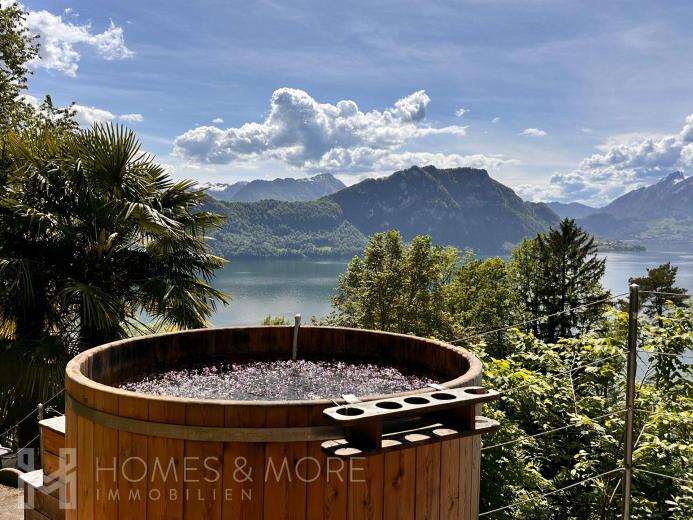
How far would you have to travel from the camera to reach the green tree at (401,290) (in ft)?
59.3

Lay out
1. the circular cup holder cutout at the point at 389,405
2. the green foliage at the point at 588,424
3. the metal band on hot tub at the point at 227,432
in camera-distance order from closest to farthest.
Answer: the metal band on hot tub at the point at 227,432 → the circular cup holder cutout at the point at 389,405 → the green foliage at the point at 588,424

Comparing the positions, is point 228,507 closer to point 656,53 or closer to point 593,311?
point 656,53

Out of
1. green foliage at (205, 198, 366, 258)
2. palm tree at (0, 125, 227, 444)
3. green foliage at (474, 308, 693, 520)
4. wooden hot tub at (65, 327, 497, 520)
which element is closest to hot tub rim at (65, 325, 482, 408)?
wooden hot tub at (65, 327, 497, 520)

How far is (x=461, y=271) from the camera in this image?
77.5 feet

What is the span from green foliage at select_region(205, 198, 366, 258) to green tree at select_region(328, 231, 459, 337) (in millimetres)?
110534

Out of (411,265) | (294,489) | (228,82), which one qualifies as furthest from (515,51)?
(228,82)

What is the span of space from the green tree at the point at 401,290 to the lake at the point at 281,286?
1320 cm

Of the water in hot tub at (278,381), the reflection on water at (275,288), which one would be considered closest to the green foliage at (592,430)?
the water in hot tub at (278,381)

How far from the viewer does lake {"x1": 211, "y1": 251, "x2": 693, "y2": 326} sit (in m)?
63.8

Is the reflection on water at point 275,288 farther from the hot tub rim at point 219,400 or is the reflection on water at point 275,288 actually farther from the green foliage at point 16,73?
the hot tub rim at point 219,400

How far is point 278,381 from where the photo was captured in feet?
8.13

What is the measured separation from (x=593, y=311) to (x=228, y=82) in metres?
25.4

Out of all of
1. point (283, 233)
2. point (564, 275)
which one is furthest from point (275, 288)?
point (564, 275)

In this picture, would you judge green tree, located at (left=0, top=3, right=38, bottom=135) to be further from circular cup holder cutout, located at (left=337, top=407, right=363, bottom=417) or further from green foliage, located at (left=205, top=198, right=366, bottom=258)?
green foliage, located at (left=205, top=198, right=366, bottom=258)
